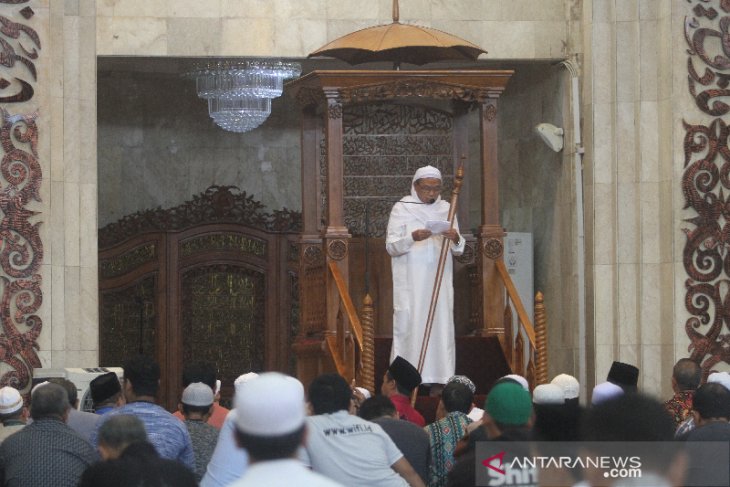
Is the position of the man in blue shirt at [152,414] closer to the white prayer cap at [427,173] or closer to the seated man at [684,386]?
the seated man at [684,386]

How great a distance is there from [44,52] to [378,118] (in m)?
2.90

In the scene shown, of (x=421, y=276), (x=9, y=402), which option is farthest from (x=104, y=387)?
(x=421, y=276)

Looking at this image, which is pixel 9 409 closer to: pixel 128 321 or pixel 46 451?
pixel 46 451

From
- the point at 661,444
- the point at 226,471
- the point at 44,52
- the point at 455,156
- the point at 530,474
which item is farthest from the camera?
the point at 455,156

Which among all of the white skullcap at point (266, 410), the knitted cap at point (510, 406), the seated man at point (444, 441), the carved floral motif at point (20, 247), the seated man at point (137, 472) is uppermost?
the carved floral motif at point (20, 247)

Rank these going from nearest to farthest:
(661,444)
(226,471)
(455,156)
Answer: (661,444) → (226,471) → (455,156)

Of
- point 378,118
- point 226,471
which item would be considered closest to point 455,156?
point 378,118

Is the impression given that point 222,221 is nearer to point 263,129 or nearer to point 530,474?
point 263,129

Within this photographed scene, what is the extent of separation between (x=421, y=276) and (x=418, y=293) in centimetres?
12

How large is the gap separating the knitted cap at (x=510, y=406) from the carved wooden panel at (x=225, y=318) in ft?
30.2

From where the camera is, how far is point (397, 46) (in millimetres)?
11836

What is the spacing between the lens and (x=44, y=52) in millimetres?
10992

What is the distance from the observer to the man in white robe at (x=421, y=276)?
446 inches

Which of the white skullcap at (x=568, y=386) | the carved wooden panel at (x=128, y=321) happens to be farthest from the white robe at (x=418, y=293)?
the carved wooden panel at (x=128, y=321)
